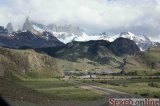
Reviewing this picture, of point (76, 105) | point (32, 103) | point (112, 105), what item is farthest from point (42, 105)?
point (112, 105)

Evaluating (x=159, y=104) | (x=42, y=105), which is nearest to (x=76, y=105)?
(x=42, y=105)

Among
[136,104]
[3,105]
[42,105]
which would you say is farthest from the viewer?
[42,105]

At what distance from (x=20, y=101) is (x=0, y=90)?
1670cm

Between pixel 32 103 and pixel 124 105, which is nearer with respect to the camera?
pixel 124 105

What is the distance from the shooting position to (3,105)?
106812mm

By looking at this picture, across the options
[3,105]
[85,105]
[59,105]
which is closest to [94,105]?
[85,105]

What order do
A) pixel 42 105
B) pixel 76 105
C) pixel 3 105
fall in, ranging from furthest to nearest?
pixel 76 105 < pixel 42 105 < pixel 3 105

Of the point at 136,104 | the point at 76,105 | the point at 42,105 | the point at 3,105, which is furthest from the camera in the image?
the point at 76,105

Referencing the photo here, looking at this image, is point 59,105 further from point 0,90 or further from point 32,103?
point 0,90

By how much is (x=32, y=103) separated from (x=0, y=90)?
1796 cm

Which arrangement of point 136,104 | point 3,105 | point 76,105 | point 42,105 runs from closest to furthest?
point 136,104 < point 3,105 < point 42,105 < point 76,105

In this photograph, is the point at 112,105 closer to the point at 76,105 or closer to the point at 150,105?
the point at 150,105

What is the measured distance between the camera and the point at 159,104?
90125 mm

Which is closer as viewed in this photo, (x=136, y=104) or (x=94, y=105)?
(x=136, y=104)
